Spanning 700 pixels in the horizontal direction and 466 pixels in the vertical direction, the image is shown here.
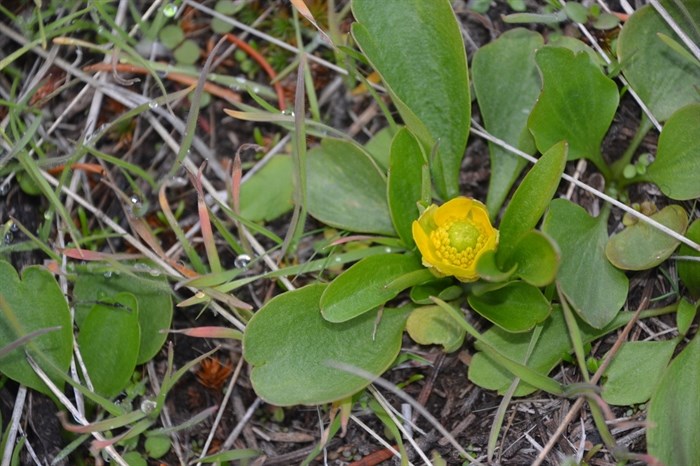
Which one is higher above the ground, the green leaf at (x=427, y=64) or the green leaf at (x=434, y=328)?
the green leaf at (x=427, y=64)

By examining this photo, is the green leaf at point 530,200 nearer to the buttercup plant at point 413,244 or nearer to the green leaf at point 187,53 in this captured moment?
the buttercup plant at point 413,244

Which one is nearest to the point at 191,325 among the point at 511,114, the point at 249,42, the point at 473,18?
the point at 249,42

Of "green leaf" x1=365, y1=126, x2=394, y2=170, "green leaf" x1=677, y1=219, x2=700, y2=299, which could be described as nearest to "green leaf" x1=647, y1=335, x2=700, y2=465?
"green leaf" x1=677, y1=219, x2=700, y2=299

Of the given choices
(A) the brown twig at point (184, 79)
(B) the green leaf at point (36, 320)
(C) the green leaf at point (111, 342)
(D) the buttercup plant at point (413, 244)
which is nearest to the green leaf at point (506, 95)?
(D) the buttercup plant at point (413, 244)

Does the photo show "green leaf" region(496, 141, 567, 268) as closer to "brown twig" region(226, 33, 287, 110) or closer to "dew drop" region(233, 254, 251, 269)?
"dew drop" region(233, 254, 251, 269)

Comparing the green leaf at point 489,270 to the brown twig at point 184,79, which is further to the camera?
the brown twig at point 184,79

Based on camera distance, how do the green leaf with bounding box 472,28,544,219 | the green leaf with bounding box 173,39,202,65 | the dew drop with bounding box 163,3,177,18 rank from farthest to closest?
1. the green leaf with bounding box 173,39,202,65
2. the dew drop with bounding box 163,3,177,18
3. the green leaf with bounding box 472,28,544,219

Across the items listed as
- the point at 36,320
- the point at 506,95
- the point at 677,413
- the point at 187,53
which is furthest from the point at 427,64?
the point at 36,320
